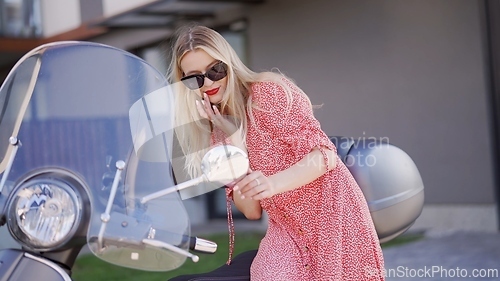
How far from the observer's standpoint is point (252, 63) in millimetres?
8281

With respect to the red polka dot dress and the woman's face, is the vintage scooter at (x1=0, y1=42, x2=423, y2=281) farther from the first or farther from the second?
the red polka dot dress

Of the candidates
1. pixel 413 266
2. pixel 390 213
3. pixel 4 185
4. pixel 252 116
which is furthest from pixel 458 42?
pixel 4 185

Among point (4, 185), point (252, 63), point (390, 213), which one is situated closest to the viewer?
point (4, 185)

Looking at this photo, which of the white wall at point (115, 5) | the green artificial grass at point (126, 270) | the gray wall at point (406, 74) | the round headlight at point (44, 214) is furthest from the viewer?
the white wall at point (115, 5)

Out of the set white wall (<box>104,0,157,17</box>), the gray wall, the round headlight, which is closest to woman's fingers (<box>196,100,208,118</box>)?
the round headlight

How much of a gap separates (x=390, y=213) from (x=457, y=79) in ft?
14.6

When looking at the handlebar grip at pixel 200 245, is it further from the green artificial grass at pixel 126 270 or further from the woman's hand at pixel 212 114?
the green artificial grass at pixel 126 270

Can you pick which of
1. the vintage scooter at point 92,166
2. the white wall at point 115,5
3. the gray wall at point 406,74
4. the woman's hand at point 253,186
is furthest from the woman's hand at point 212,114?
the white wall at point 115,5

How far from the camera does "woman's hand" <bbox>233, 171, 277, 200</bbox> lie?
1418mm

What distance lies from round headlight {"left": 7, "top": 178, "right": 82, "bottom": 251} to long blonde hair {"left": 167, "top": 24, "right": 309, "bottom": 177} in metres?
0.34

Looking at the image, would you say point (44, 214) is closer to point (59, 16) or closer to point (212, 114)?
point (212, 114)

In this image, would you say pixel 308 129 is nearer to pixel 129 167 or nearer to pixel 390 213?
pixel 129 167

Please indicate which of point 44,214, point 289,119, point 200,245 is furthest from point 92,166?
point 289,119

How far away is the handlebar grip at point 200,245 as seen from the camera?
1.46 meters
